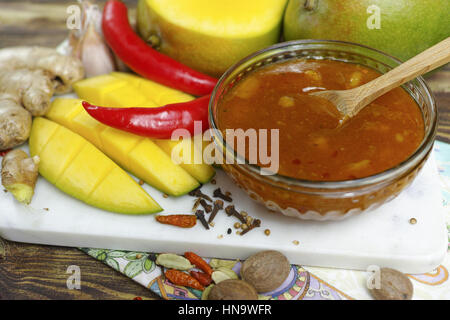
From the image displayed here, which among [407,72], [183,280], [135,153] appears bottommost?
[183,280]

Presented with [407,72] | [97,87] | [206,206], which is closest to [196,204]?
[206,206]

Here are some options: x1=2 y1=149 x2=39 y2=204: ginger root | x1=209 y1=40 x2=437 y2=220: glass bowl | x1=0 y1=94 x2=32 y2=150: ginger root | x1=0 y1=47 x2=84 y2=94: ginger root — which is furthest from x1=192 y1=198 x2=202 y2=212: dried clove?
x1=0 y1=47 x2=84 y2=94: ginger root

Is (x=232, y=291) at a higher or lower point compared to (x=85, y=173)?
lower

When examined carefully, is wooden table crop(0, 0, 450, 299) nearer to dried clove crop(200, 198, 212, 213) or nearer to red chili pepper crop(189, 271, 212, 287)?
red chili pepper crop(189, 271, 212, 287)

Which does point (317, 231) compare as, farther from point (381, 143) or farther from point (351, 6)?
point (351, 6)

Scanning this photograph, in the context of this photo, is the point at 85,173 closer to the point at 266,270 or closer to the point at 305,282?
the point at 266,270
